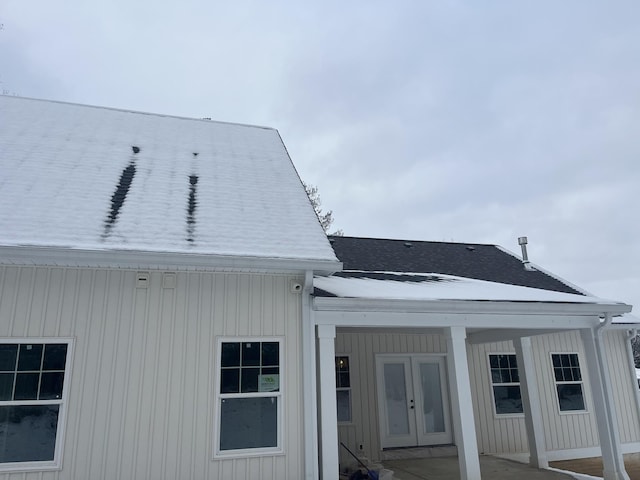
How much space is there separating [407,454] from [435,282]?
3996 millimetres

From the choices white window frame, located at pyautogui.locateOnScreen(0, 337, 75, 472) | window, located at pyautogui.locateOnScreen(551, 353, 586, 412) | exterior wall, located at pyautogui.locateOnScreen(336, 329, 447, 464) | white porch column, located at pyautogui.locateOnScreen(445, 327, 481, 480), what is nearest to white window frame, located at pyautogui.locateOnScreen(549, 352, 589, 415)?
window, located at pyautogui.locateOnScreen(551, 353, 586, 412)

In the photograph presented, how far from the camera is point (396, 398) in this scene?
9812 millimetres

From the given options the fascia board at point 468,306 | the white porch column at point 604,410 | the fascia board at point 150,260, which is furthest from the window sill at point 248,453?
the white porch column at point 604,410

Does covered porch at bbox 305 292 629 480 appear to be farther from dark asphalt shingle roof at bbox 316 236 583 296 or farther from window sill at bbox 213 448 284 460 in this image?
dark asphalt shingle roof at bbox 316 236 583 296

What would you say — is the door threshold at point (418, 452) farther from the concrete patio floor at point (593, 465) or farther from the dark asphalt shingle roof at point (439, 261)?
the dark asphalt shingle roof at point (439, 261)

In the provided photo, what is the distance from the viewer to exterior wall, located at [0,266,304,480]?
4902mm

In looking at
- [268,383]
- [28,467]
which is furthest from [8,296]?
[268,383]

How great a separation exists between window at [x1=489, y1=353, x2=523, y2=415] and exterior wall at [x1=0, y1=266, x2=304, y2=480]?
20.6 ft

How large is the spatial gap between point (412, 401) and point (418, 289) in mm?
4162

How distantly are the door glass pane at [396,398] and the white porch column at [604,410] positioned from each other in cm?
386

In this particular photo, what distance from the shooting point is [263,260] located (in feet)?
17.4

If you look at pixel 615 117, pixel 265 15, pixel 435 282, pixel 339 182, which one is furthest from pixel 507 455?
pixel 339 182

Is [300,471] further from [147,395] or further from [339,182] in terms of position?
[339,182]

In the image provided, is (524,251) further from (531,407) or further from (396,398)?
(396,398)
